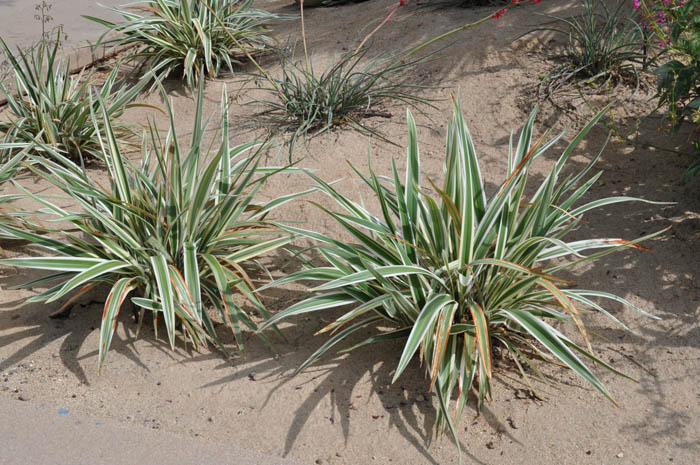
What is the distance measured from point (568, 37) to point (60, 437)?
145 inches

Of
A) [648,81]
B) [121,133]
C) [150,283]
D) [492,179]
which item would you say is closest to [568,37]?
[648,81]

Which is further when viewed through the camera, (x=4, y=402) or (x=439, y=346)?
(x=4, y=402)

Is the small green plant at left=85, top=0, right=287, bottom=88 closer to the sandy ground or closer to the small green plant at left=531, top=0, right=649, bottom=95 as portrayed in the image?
the sandy ground

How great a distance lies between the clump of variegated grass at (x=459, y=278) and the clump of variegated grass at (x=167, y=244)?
0.29 metres

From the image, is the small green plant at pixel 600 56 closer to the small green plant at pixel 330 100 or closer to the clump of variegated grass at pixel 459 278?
the small green plant at pixel 330 100

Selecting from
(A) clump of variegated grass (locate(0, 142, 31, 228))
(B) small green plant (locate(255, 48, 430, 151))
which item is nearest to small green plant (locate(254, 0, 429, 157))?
(B) small green plant (locate(255, 48, 430, 151))

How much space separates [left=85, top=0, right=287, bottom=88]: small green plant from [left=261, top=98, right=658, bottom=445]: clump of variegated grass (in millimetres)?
2482

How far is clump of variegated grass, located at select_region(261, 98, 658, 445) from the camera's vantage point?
215cm

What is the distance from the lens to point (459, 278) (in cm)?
221

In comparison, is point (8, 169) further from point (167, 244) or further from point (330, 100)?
point (330, 100)

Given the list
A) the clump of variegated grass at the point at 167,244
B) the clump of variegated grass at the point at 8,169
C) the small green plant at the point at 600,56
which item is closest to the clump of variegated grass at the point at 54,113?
the clump of variegated grass at the point at 8,169

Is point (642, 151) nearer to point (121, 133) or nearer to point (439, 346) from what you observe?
point (439, 346)

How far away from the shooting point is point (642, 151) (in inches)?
138

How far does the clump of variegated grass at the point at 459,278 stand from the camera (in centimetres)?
215
